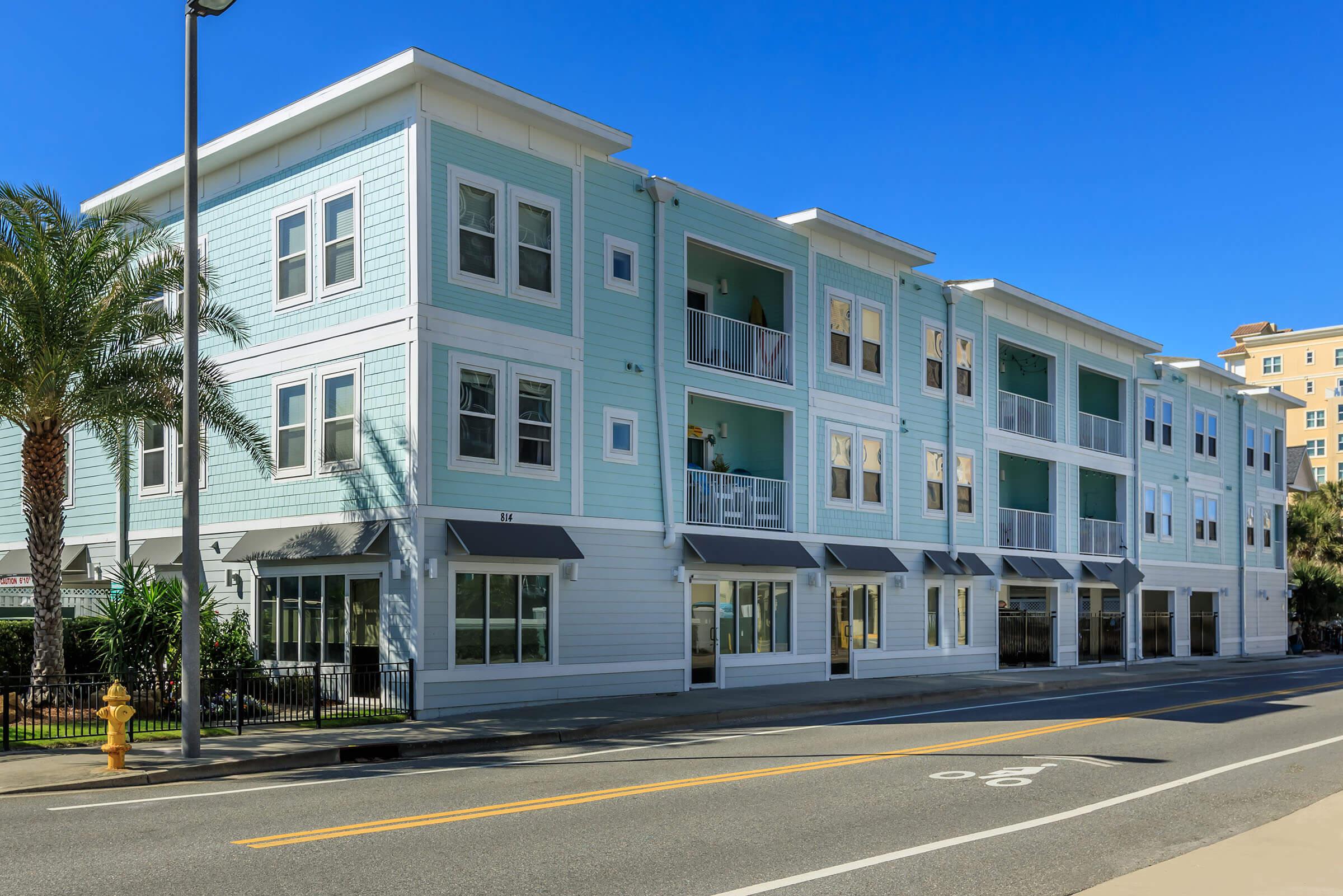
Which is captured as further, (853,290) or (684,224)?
(853,290)

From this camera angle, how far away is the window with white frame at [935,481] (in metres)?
31.6

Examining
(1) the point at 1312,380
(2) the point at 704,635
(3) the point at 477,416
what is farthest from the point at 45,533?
(1) the point at 1312,380

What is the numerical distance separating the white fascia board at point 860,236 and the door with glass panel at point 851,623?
26.2 feet

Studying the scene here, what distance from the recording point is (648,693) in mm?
23438

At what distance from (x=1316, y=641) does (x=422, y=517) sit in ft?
160

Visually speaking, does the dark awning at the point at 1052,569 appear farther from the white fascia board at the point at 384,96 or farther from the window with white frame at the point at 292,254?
the window with white frame at the point at 292,254

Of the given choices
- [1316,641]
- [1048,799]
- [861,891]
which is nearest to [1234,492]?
[1316,641]

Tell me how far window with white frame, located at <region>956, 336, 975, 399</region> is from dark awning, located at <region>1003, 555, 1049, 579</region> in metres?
4.64

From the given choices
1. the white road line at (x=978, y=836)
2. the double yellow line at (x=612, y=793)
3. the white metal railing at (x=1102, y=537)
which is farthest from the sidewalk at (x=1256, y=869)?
the white metal railing at (x=1102, y=537)

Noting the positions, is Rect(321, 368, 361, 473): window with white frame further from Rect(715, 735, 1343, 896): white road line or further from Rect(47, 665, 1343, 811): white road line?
Rect(715, 735, 1343, 896): white road line

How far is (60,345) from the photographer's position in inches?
739

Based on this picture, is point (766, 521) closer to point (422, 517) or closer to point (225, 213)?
point (422, 517)

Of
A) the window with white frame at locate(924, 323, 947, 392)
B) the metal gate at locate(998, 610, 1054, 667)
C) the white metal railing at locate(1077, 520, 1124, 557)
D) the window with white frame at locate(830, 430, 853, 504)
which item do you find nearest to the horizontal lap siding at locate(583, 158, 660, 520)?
the window with white frame at locate(830, 430, 853, 504)

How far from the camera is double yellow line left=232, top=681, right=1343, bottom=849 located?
9914mm
